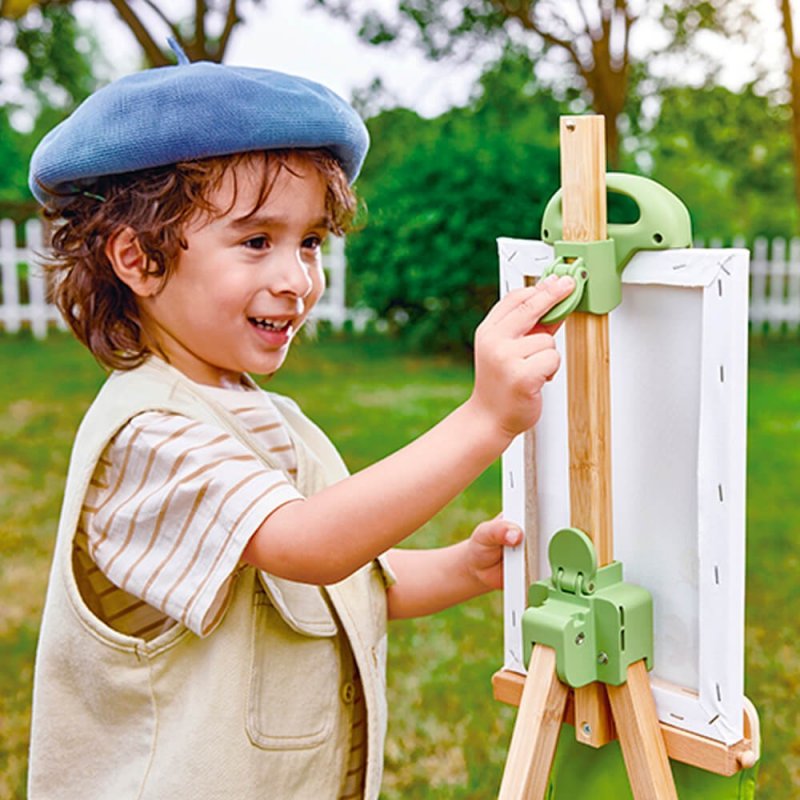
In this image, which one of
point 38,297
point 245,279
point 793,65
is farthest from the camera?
point 38,297

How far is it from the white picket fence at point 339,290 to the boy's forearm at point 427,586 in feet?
25.8

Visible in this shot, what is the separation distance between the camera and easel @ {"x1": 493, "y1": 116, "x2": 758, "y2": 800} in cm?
125

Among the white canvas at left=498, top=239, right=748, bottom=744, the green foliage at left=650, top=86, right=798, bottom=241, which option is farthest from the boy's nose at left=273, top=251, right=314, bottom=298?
the green foliage at left=650, top=86, right=798, bottom=241

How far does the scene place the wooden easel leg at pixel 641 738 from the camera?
1.28m

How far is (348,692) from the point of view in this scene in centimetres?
158

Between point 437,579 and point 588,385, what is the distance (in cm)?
56

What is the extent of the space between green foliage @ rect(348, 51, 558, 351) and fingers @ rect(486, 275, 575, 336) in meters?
6.81

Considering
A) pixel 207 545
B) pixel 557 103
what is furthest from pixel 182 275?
pixel 557 103

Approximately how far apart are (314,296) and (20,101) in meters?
16.6

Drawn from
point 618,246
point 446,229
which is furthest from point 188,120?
point 446,229

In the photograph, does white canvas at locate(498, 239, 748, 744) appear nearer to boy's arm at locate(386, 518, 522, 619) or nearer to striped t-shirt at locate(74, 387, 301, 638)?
boy's arm at locate(386, 518, 522, 619)

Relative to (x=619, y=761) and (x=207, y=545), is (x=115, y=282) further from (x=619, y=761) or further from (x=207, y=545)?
(x=619, y=761)

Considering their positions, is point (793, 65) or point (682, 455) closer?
point (682, 455)

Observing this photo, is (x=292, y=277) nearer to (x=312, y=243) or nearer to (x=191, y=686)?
(x=312, y=243)
